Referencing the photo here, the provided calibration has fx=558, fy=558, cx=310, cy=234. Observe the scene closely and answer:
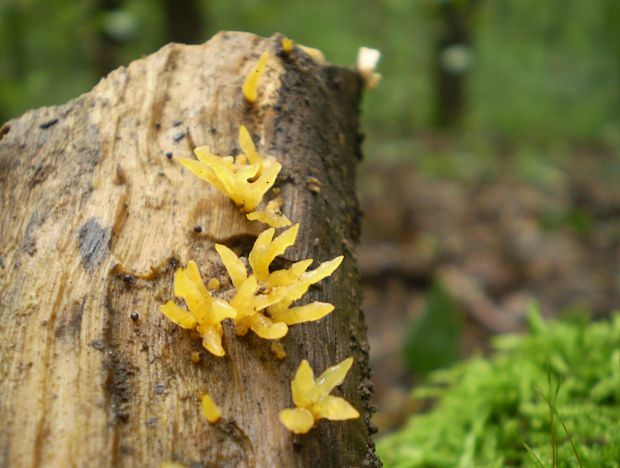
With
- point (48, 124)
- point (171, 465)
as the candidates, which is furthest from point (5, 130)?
point (171, 465)

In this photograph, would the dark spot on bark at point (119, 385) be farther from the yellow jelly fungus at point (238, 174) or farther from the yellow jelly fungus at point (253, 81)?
the yellow jelly fungus at point (253, 81)

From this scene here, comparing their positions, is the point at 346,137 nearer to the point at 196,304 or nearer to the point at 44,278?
the point at 196,304

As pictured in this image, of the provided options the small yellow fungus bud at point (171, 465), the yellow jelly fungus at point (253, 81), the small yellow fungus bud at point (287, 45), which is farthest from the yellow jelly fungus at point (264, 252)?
the small yellow fungus bud at point (287, 45)

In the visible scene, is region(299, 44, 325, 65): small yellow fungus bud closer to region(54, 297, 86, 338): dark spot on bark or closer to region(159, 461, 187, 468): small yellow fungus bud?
region(54, 297, 86, 338): dark spot on bark

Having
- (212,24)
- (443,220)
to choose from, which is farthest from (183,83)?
(212,24)

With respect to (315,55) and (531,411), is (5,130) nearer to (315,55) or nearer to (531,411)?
(315,55)

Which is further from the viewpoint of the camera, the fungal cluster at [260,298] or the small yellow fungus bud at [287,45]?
the small yellow fungus bud at [287,45]
